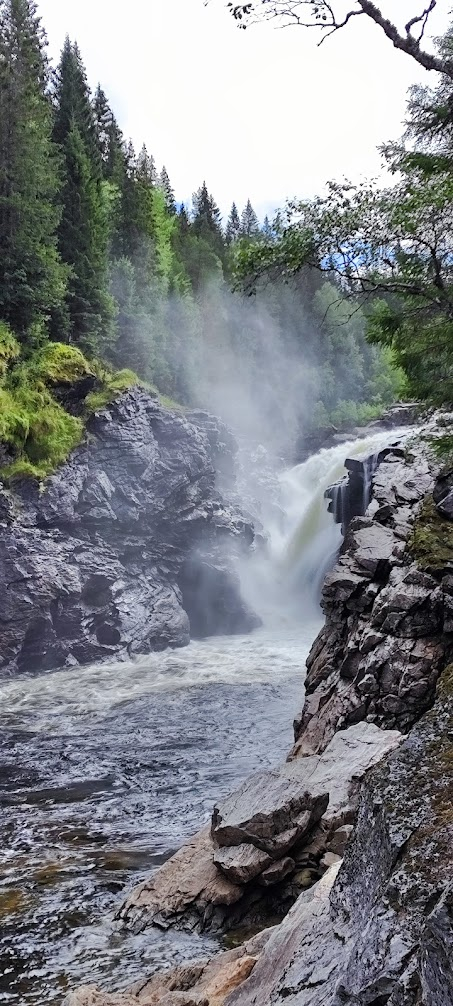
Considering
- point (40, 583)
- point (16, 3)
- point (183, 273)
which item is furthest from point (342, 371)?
point (40, 583)

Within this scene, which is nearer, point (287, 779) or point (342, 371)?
point (287, 779)

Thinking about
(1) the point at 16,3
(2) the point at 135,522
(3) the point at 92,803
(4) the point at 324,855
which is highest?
(1) the point at 16,3

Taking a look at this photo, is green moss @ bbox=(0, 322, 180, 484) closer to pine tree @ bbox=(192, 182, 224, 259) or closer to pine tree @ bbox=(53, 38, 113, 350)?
pine tree @ bbox=(53, 38, 113, 350)

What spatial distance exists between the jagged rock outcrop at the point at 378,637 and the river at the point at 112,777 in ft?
9.01

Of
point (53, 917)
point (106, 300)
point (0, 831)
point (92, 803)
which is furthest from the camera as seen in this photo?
point (106, 300)

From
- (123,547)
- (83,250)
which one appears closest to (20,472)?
(123,547)

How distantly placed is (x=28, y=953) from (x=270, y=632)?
2403 centimetres

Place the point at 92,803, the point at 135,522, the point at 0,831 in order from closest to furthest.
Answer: the point at 0,831
the point at 92,803
the point at 135,522

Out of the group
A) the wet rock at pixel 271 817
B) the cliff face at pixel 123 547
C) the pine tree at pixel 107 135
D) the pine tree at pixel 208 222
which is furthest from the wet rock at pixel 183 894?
the pine tree at pixel 208 222

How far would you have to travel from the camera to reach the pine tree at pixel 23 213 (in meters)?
29.7

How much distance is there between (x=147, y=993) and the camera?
6.71 m

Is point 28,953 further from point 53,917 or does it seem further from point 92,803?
point 92,803

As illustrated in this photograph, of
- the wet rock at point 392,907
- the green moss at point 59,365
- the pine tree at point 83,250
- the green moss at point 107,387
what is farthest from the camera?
the pine tree at point 83,250

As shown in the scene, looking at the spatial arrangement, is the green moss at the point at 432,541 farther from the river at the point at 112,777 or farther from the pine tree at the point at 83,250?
the pine tree at the point at 83,250
